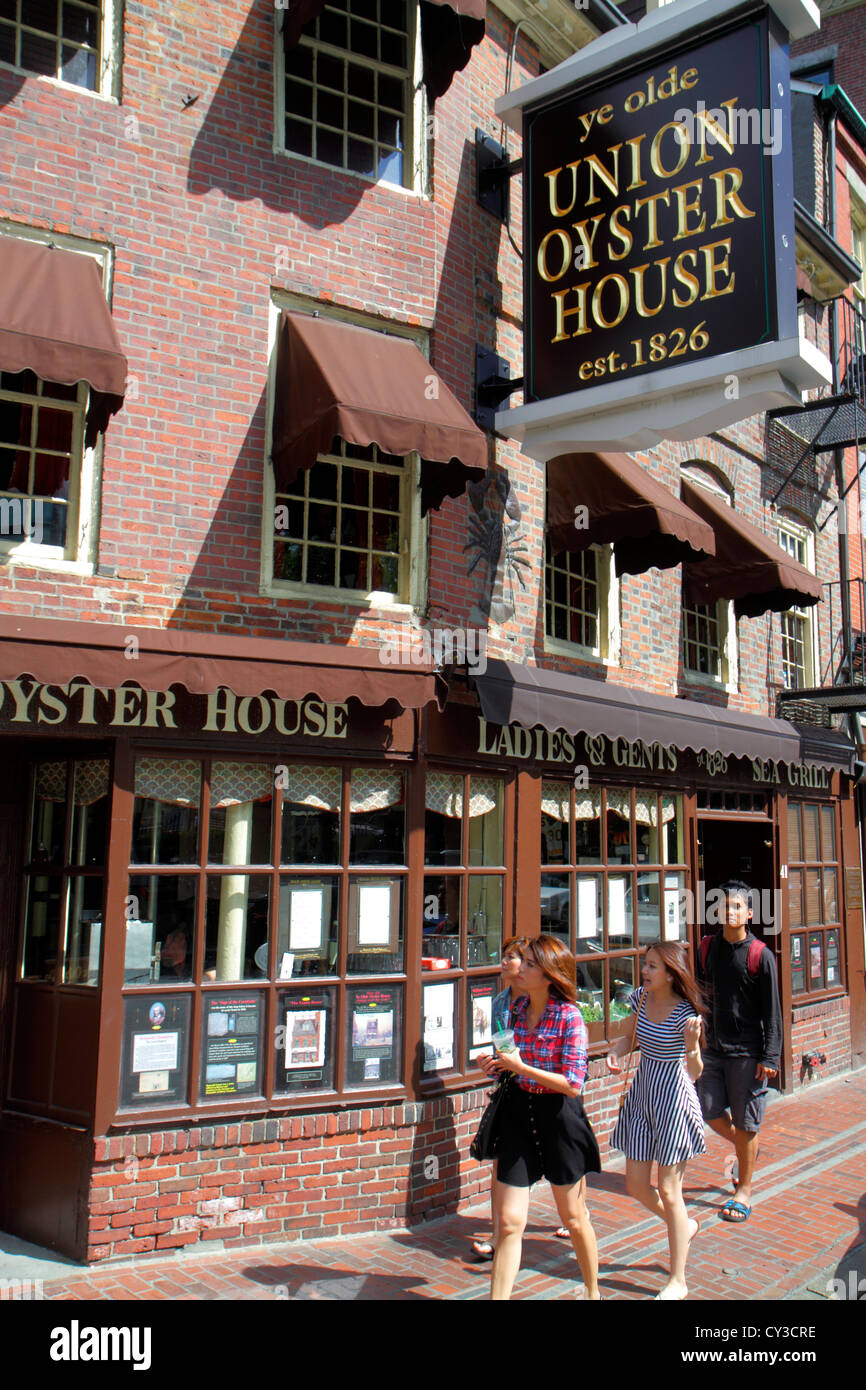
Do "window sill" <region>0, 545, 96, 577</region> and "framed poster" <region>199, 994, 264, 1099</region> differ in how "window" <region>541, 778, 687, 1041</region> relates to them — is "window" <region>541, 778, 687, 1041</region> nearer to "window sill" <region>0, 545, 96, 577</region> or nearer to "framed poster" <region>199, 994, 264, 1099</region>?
"framed poster" <region>199, 994, 264, 1099</region>

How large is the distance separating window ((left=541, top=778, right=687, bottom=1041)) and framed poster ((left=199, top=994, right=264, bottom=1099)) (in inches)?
108

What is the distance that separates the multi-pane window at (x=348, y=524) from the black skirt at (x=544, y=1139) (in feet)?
11.7

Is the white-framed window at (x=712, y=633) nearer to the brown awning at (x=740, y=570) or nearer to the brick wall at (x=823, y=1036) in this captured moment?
the brown awning at (x=740, y=570)

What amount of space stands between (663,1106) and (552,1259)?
1.28 meters

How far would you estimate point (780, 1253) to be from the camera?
21.5ft

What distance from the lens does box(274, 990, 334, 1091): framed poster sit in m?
6.75

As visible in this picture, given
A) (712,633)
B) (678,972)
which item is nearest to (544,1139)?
(678,972)

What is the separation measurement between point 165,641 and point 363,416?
179cm

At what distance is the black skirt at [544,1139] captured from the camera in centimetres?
534

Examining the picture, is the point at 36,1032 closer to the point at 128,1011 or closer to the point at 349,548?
the point at 128,1011

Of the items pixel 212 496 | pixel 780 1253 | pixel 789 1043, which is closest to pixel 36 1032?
pixel 212 496

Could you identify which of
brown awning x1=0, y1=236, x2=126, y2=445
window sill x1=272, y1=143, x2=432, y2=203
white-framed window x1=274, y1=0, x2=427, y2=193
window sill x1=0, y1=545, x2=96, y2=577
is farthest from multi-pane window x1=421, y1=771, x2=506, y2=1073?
white-framed window x1=274, y1=0, x2=427, y2=193

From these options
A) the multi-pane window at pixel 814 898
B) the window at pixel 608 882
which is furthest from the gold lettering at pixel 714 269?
the multi-pane window at pixel 814 898
